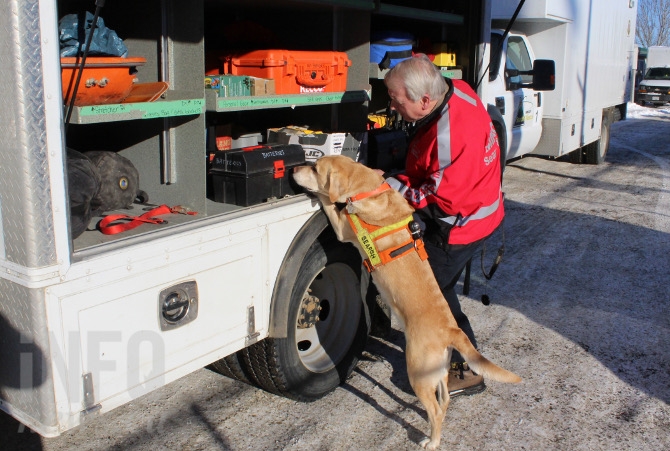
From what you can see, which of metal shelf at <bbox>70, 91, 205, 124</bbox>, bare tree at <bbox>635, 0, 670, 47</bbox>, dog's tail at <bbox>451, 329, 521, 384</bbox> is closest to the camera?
metal shelf at <bbox>70, 91, 205, 124</bbox>

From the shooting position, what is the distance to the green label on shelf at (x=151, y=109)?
2795mm

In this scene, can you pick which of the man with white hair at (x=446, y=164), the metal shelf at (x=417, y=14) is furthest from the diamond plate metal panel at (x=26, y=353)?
the metal shelf at (x=417, y=14)

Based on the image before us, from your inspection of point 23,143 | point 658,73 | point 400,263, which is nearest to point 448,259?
point 400,263

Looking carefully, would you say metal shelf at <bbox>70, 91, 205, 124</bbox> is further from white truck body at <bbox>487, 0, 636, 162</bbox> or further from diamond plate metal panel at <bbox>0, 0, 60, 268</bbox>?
white truck body at <bbox>487, 0, 636, 162</bbox>

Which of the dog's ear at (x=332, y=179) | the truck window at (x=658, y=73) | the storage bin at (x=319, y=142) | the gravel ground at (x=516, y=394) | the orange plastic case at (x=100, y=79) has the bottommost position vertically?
the gravel ground at (x=516, y=394)

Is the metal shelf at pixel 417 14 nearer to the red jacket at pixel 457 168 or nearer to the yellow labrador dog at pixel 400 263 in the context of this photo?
the red jacket at pixel 457 168

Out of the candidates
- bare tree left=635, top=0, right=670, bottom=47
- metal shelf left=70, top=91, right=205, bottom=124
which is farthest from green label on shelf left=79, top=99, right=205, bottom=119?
bare tree left=635, top=0, right=670, bottom=47

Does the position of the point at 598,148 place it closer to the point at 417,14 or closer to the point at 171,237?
the point at 417,14

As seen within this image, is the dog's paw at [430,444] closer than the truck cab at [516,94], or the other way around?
the dog's paw at [430,444]

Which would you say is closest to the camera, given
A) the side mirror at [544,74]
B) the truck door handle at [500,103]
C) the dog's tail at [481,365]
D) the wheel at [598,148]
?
the dog's tail at [481,365]

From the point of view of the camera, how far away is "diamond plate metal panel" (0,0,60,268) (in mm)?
2191

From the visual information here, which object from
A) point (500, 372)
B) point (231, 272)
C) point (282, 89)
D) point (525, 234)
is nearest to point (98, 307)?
point (231, 272)

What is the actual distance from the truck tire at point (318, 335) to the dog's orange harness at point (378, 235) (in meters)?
0.27

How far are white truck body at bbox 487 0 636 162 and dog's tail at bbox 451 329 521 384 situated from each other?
4.37m
